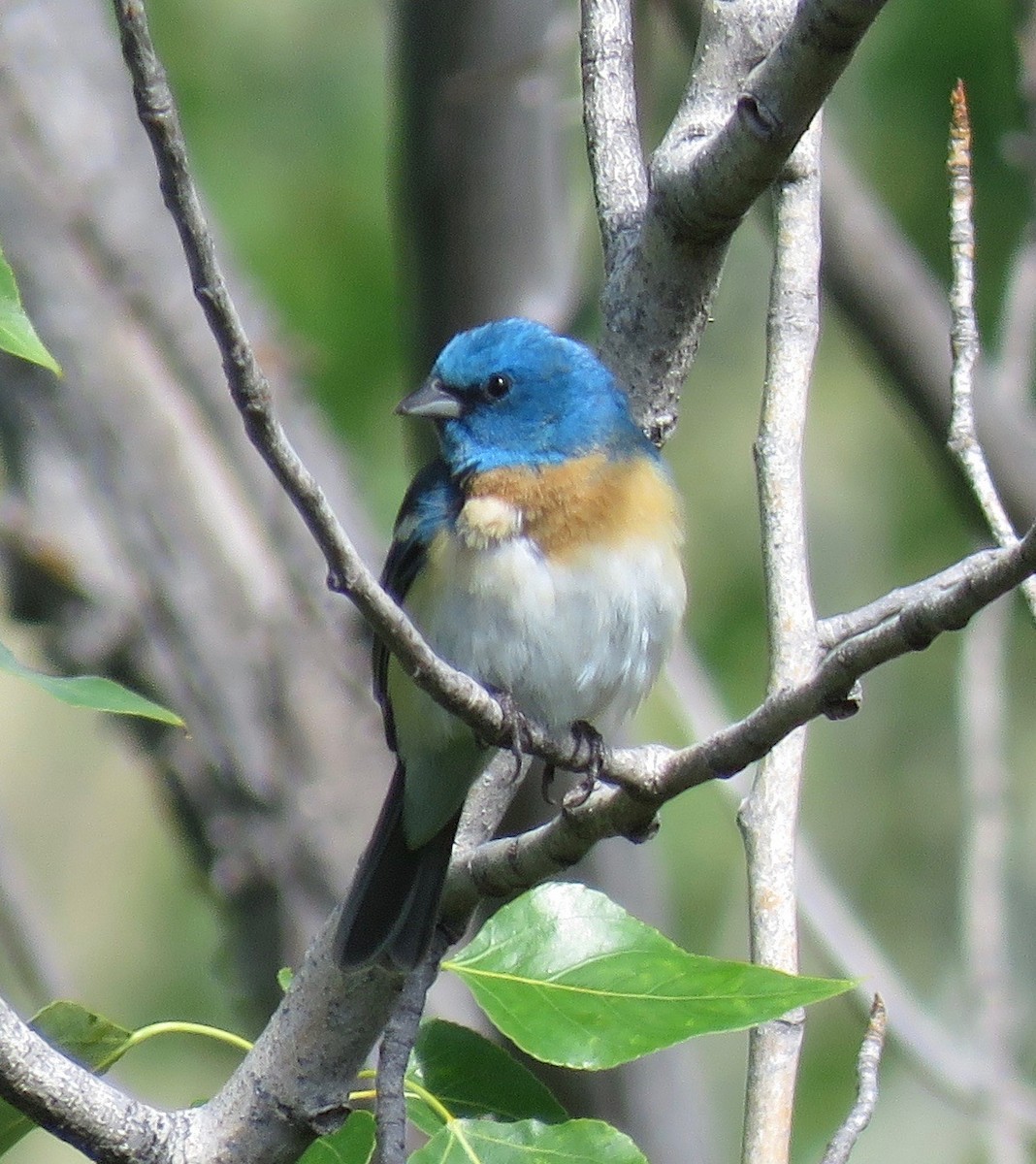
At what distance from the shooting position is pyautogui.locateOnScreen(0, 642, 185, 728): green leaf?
1.95 m

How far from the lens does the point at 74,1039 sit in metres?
2.32

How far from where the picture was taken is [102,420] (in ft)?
15.9

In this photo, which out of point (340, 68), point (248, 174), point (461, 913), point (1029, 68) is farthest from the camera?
point (340, 68)

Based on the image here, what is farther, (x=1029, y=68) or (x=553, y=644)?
(x=1029, y=68)

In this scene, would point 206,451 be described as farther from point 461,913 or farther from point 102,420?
point 461,913

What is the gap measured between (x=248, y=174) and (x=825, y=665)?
5.55 metres

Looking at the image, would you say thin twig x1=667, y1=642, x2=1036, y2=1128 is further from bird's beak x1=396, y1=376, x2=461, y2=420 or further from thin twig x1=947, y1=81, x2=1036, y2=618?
thin twig x1=947, y1=81, x2=1036, y2=618

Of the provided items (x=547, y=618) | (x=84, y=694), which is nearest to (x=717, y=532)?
(x=547, y=618)

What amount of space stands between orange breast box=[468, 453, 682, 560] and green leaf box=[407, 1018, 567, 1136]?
977mm

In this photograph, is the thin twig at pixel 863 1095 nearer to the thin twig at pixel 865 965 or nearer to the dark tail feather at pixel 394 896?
the dark tail feather at pixel 394 896

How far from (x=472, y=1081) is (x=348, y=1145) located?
25 cm

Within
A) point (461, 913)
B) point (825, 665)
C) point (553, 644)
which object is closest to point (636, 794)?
point (825, 665)

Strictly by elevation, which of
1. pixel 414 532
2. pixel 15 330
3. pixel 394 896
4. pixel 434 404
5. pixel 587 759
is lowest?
pixel 394 896

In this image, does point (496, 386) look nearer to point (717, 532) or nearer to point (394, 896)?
point (394, 896)
